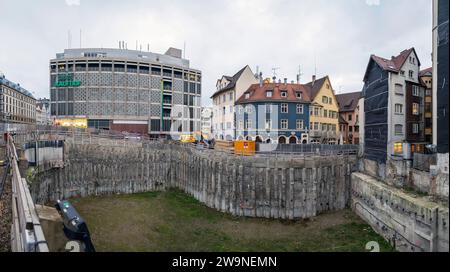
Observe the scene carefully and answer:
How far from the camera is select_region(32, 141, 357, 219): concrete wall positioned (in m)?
22.1

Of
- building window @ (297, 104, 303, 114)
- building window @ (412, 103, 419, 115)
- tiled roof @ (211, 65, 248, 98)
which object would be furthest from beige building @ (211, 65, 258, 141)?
building window @ (412, 103, 419, 115)

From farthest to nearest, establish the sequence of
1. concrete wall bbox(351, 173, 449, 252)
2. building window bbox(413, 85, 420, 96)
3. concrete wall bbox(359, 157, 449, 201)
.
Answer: building window bbox(413, 85, 420, 96) < concrete wall bbox(359, 157, 449, 201) < concrete wall bbox(351, 173, 449, 252)

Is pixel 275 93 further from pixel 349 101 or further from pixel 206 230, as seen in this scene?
pixel 206 230

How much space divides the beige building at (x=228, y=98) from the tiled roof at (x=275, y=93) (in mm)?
2078

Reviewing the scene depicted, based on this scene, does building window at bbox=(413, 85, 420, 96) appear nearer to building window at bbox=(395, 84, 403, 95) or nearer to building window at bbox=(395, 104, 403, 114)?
building window at bbox=(395, 84, 403, 95)

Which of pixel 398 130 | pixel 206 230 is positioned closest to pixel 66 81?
pixel 206 230

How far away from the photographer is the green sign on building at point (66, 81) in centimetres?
A: 5556

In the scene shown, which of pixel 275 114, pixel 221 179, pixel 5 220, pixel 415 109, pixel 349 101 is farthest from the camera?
pixel 349 101

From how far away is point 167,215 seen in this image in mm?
22469

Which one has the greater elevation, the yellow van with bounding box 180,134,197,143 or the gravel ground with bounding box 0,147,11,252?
the yellow van with bounding box 180,134,197,143

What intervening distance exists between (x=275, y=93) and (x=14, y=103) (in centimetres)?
10283

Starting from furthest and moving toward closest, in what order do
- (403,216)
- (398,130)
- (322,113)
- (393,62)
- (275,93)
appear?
1. (322,113)
2. (275,93)
3. (393,62)
4. (398,130)
5. (403,216)

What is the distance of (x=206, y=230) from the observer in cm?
1923
